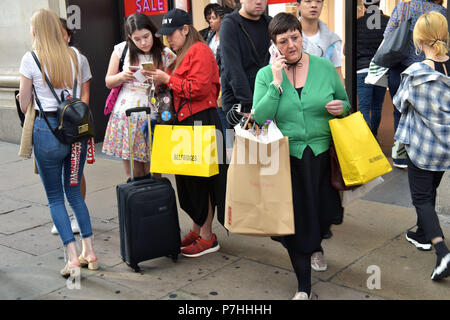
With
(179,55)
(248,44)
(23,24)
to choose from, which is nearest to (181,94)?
(179,55)

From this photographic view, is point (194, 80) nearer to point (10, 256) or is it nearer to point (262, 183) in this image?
point (262, 183)

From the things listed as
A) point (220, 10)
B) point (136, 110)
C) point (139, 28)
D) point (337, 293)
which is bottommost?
point (337, 293)

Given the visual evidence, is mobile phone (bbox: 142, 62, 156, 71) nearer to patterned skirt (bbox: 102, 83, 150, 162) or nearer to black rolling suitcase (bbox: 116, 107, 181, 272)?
black rolling suitcase (bbox: 116, 107, 181, 272)

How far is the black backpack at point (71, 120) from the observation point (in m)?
4.04

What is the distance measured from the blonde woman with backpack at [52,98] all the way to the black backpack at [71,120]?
38 millimetres

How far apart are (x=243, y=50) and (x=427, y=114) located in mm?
1446

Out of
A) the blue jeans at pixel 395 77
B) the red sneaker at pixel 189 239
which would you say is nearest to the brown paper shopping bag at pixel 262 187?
the red sneaker at pixel 189 239

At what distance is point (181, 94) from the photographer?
14.0ft

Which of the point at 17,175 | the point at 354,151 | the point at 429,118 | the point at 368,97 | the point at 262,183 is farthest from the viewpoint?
the point at 17,175

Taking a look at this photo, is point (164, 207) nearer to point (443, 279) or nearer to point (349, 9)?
point (443, 279)

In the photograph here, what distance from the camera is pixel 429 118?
3.95 metres

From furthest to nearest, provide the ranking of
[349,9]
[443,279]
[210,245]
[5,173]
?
[5,173]
[349,9]
[210,245]
[443,279]

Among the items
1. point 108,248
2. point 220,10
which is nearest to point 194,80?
point 108,248
